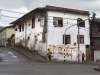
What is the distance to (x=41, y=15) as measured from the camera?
33.6 meters

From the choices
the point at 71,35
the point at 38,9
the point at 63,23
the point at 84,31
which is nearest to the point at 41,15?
the point at 38,9

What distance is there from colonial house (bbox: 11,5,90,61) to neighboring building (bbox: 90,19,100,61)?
155cm

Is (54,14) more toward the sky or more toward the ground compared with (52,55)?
more toward the sky

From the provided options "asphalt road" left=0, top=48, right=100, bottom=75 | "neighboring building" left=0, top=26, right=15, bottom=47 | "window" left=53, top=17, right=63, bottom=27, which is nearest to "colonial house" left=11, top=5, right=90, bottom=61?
"window" left=53, top=17, right=63, bottom=27

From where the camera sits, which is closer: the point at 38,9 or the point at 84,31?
the point at 38,9

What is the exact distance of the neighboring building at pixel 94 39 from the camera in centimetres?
3812

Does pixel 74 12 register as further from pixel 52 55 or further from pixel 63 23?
pixel 52 55

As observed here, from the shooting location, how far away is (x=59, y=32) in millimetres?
33188

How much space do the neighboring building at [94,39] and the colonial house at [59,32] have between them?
5.09 ft

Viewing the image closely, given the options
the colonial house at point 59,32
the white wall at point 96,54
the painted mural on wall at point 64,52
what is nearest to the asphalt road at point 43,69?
the painted mural on wall at point 64,52

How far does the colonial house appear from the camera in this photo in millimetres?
32281

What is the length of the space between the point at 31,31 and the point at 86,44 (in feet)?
33.6

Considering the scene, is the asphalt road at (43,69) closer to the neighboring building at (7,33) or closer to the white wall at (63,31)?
the white wall at (63,31)

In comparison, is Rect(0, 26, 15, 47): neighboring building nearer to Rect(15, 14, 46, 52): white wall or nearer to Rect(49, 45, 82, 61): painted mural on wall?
Rect(15, 14, 46, 52): white wall
